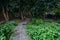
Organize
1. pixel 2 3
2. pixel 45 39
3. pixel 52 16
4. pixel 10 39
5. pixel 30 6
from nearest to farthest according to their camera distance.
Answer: pixel 45 39 < pixel 10 39 < pixel 30 6 < pixel 2 3 < pixel 52 16

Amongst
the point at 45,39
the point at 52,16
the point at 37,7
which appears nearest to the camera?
the point at 45,39

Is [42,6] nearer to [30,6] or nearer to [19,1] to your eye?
[30,6]

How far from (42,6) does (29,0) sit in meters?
3.32

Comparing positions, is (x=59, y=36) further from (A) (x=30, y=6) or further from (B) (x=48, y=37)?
(A) (x=30, y=6)

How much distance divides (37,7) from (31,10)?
1.81m

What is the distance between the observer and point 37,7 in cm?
3331

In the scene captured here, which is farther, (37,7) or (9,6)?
(9,6)

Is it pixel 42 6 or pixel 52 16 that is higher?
pixel 42 6

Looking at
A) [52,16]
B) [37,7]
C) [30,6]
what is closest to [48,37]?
[37,7]

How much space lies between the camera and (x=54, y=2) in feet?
120

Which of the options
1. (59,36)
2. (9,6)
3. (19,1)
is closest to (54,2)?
(19,1)

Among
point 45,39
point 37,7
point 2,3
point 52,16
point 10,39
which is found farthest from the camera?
point 52,16

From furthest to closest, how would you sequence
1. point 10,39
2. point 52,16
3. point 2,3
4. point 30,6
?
point 52,16 < point 2,3 < point 30,6 < point 10,39

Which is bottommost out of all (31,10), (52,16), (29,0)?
(52,16)
